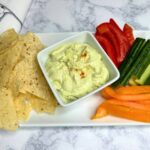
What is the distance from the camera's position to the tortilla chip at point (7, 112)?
42.7 inches

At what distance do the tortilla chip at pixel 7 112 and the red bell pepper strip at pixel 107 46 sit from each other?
0.37 meters

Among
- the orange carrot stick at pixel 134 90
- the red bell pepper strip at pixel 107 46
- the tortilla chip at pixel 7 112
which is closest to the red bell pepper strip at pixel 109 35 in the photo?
the red bell pepper strip at pixel 107 46

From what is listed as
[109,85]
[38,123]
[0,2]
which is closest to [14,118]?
[38,123]

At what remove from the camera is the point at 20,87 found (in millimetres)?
1104

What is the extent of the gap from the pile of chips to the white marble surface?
8 centimetres

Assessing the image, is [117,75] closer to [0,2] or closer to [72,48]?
[72,48]

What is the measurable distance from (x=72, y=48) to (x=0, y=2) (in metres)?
0.48

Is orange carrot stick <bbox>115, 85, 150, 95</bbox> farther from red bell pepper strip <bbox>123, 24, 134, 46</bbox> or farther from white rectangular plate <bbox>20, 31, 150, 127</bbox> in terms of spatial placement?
red bell pepper strip <bbox>123, 24, 134, 46</bbox>

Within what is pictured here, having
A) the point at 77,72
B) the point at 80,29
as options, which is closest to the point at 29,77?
the point at 77,72

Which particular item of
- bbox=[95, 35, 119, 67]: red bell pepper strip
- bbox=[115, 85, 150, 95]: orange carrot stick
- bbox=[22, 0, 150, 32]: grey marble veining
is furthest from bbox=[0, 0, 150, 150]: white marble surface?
bbox=[95, 35, 119, 67]: red bell pepper strip

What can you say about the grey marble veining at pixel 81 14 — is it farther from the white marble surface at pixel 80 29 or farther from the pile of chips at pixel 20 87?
the pile of chips at pixel 20 87

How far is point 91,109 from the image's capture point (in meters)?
1.14

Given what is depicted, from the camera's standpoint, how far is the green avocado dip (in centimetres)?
110

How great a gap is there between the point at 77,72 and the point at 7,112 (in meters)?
0.25
